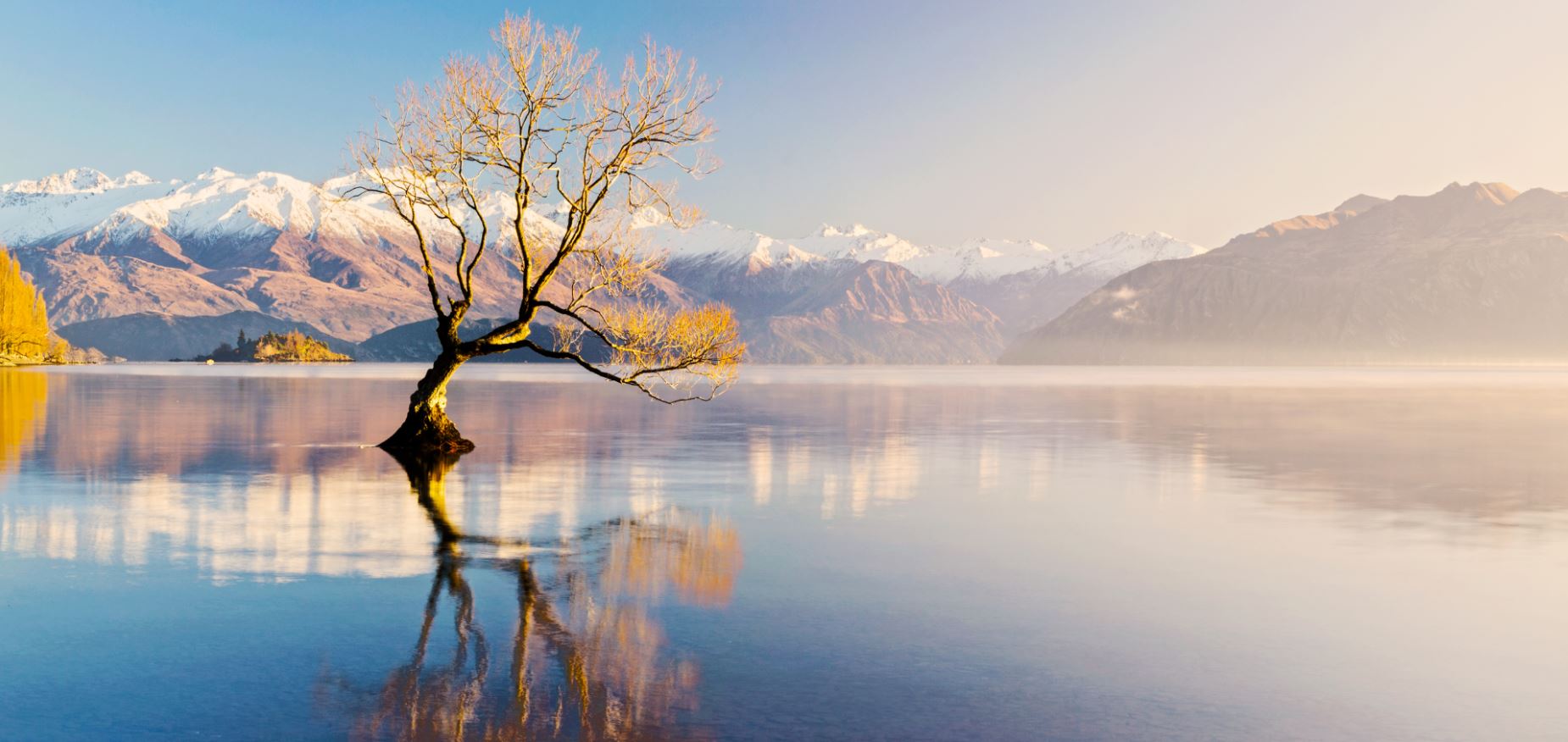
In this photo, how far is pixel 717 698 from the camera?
10852 millimetres

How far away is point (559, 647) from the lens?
12.7 metres

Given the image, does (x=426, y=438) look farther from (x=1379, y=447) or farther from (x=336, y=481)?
(x=1379, y=447)

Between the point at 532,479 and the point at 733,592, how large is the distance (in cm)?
1606

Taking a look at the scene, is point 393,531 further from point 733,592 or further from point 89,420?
point 89,420

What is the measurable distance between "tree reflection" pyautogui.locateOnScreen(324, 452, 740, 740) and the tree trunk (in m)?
19.3

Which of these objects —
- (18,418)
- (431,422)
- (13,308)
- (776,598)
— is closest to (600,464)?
(431,422)

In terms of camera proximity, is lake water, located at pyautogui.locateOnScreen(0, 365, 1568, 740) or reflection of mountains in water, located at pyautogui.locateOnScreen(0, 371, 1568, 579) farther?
reflection of mountains in water, located at pyautogui.locateOnScreen(0, 371, 1568, 579)

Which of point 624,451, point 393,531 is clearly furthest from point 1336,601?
point 624,451

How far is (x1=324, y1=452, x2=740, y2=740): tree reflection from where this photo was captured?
10.1m

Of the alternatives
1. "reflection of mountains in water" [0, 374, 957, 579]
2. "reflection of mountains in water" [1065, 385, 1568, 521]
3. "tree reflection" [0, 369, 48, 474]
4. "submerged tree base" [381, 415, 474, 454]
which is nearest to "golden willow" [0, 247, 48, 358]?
"tree reflection" [0, 369, 48, 474]

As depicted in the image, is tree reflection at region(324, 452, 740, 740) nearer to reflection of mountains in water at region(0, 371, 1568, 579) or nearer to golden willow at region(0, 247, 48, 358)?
reflection of mountains in water at region(0, 371, 1568, 579)

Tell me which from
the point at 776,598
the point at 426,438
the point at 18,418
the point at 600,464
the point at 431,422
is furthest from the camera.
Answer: the point at 18,418

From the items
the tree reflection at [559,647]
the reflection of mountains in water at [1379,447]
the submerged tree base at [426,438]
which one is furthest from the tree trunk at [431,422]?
the reflection of mountains in water at [1379,447]

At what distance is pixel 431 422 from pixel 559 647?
94.3ft
